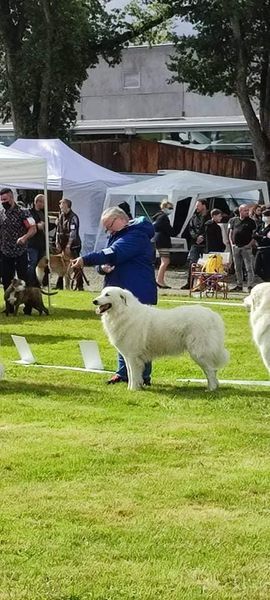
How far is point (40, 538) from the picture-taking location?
16.1 feet

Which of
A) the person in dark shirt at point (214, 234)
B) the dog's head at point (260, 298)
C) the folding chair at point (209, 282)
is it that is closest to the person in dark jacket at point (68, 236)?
the folding chair at point (209, 282)

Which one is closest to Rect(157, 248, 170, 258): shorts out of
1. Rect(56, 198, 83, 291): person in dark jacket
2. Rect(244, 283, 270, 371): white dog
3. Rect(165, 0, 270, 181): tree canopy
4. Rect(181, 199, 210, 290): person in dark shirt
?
Rect(181, 199, 210, 290): person in dark shirt

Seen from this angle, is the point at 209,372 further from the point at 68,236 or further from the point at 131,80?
the point at 131,80

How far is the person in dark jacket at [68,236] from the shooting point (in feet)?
66.3

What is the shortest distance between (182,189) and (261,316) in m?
16.8

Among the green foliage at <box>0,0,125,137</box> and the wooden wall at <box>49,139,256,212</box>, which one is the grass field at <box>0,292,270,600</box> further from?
the wooden wall at <box>49,139,256,212</box>

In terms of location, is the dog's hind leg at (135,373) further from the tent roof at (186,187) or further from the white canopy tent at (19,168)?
the tent roof at (186,187)

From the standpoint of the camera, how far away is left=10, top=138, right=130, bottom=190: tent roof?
947 inches

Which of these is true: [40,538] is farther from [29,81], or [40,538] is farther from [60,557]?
[29,81]

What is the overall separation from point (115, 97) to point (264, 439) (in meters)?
38.7

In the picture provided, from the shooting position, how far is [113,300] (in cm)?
903

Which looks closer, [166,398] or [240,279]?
[166,398]

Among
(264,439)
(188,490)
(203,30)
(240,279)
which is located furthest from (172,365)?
(203,30)

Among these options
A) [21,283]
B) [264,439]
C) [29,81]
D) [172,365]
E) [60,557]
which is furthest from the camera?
[29,81]
